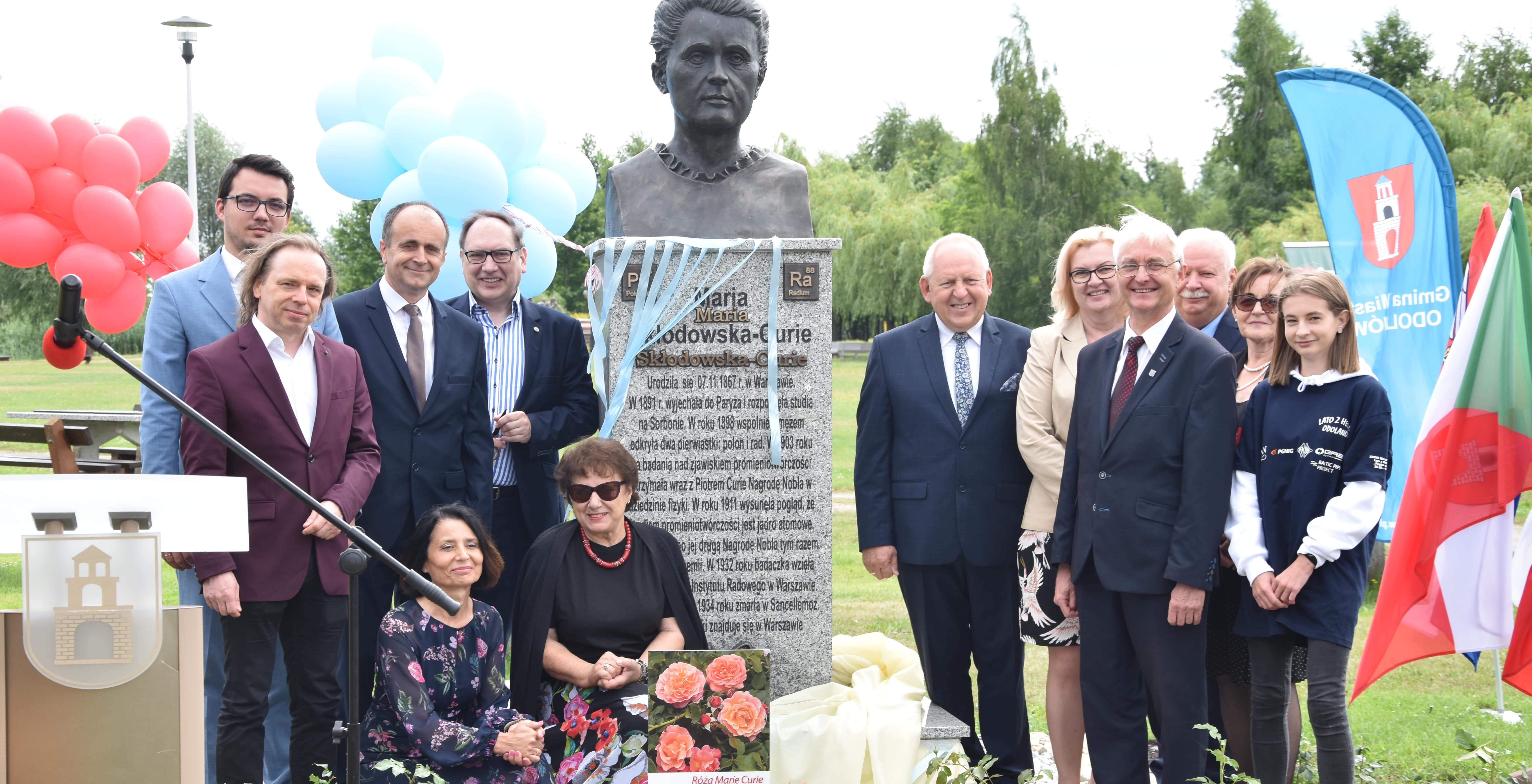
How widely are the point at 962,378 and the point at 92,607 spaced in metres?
2.81

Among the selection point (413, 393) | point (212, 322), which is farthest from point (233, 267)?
point (413, 393)

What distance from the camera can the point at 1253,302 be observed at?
386 cm

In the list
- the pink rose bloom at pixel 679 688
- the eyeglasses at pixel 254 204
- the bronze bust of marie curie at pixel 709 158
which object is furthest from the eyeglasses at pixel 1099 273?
the eyeglasses at pixel 254 204

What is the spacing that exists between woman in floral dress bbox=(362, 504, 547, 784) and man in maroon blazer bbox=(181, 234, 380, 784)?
24 cm

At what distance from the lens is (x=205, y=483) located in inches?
74.5

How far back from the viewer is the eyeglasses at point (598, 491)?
3.45 meters

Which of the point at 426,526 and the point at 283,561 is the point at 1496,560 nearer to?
the point at 426,526

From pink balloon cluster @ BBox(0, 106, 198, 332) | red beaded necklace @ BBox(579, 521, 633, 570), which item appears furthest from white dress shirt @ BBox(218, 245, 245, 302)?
pink balloon cluster @ BBox(0, 106, 198, 332)

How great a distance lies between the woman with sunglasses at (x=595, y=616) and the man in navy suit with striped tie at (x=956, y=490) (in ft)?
2.48

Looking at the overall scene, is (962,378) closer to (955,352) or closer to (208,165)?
(955,352)

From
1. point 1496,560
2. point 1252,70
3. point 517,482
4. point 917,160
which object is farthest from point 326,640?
point 917,160

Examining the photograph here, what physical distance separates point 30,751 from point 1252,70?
38829 mm

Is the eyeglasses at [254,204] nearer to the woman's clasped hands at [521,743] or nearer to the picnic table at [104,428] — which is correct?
the woman's clasped hands at [521,743]

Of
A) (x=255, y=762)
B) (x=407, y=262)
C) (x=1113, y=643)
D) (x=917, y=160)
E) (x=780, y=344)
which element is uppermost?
(x=917, y=160)
